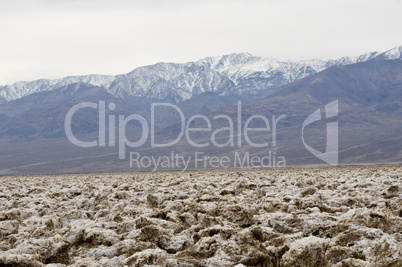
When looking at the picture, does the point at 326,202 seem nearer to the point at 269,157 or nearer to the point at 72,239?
the point at 72,239

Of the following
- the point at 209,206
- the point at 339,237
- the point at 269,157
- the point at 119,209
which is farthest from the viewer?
the point at 269,157

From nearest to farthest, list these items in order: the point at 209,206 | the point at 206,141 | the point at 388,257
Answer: the point at 388,257 → the point at 209,206 → the point at 206,141

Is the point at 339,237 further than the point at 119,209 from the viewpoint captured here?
No

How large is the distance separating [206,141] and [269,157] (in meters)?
46.9

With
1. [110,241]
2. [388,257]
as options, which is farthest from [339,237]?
[110,241]

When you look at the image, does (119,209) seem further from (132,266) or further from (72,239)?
(132,266)

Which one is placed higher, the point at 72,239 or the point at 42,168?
the point at 72,239

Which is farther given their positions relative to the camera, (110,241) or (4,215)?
(4,215)

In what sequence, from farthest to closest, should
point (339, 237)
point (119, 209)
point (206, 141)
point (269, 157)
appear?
point (206, 141), point (269, 157), point (119, 209), point (339, 237)

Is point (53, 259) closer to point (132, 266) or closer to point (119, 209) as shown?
point (132, 266)

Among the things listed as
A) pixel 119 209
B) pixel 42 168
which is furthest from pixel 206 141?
pixel 119 209

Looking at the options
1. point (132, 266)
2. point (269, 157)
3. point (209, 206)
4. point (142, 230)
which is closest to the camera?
point (132, 266)

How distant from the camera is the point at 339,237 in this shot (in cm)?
420

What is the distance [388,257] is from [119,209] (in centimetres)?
446
